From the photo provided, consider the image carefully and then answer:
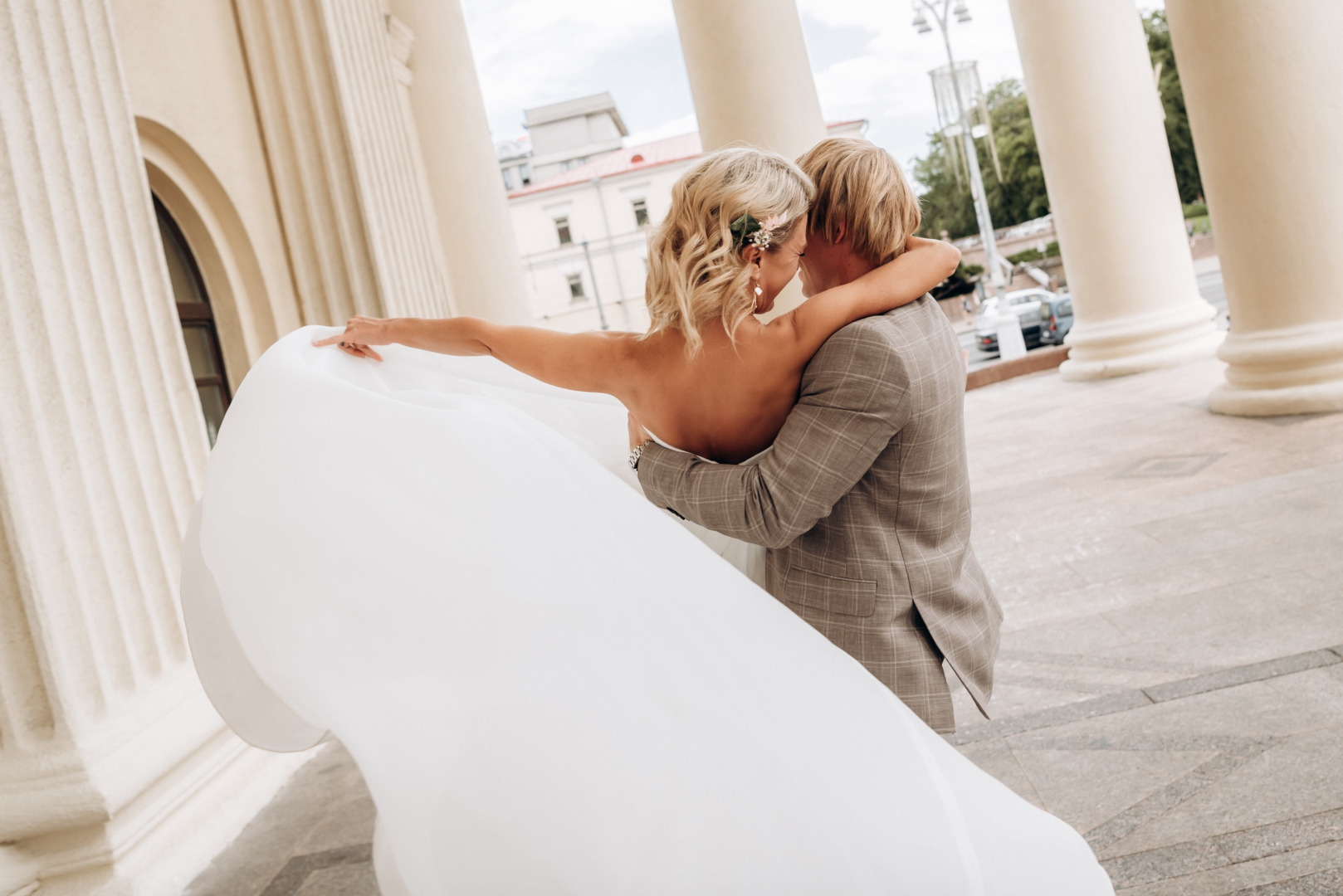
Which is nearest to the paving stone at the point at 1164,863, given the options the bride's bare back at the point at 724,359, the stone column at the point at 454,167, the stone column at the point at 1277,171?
the bride's bare back at the point at 724,359

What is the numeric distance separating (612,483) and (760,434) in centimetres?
49

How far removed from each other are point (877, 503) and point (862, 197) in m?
0.80

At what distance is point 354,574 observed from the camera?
6.62ft

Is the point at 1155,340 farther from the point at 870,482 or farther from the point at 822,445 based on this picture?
the point at 822,445

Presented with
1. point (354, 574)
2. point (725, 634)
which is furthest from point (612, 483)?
point (354, 574)

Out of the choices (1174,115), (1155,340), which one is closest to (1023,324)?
(1155,340)

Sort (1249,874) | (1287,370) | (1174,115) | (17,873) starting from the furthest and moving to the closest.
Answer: (1174,115)
(1287,370)
(17,873)
(1249,874)

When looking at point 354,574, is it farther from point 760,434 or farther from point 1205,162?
point 1205,162

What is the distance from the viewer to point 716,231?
2234mm

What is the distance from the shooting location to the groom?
229 cm

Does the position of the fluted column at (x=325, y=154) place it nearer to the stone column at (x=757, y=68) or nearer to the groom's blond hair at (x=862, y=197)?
the stone column at (x=757, y=68)

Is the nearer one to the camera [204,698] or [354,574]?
[354,574]

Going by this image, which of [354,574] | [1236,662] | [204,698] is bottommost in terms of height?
[1236,662]

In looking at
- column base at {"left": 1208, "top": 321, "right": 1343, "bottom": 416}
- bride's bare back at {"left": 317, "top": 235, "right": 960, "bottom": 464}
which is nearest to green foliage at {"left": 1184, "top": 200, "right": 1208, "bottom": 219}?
column base at {"left": 1208, "top": 321, "right": 1343, "bottom": 416}
